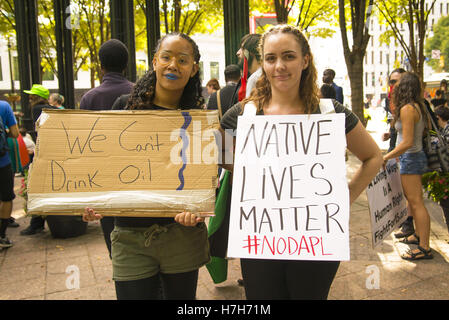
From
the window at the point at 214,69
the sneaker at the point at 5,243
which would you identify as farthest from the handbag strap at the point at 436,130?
the window at the point at 214,69

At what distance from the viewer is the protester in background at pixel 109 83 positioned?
3.10 metres

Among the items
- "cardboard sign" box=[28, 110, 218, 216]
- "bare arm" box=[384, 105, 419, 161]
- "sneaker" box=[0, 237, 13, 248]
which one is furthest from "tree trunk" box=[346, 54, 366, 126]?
"cardboard sign" box=[28, 110, 218, 216]

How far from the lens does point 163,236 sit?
1.92 metres

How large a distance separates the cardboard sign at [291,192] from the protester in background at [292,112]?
168mm

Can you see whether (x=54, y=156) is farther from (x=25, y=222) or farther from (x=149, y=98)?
(x=25, y=222)

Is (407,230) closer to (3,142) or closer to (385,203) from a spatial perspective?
(385,203)

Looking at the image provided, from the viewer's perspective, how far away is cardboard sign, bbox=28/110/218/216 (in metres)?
1.83

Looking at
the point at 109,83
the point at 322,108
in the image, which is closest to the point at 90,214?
the point at 322,108

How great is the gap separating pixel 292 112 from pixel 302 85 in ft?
0.54

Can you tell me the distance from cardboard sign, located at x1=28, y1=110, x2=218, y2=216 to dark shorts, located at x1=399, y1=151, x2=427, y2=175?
10.0 feet

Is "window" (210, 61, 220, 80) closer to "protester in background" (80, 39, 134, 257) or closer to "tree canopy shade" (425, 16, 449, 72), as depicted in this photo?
"protester in background" (80, 39, 134, 257)

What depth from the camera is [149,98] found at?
2084 millimetres

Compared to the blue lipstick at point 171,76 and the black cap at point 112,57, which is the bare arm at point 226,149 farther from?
the black cap at point 112,57

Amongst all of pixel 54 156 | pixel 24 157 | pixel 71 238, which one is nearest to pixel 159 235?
pixel 54 156
